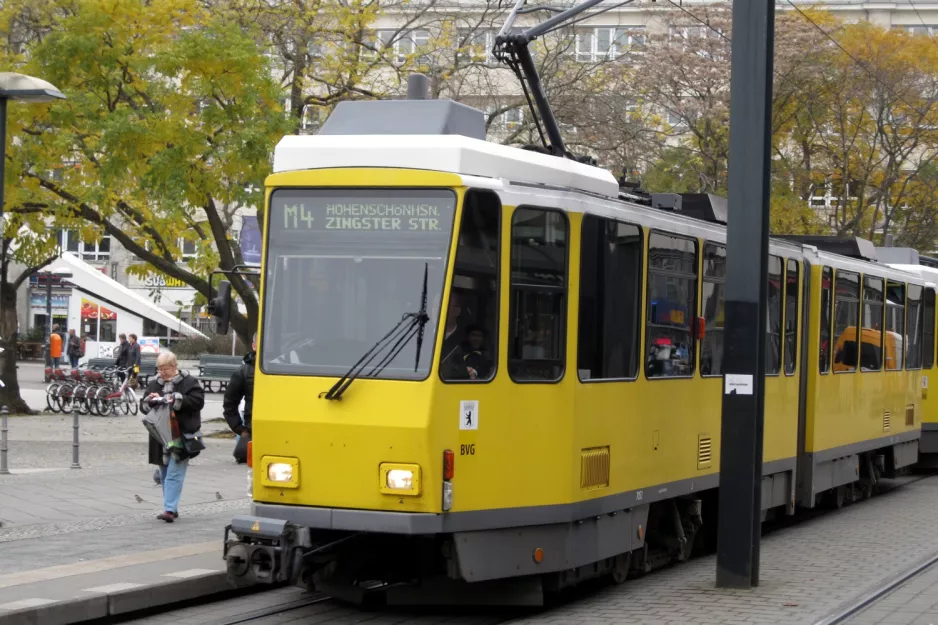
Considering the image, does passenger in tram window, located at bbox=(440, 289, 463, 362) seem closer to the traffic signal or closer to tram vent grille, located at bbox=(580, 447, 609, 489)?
tram vent grille, located at bbox=(580, 447, 609, 489)

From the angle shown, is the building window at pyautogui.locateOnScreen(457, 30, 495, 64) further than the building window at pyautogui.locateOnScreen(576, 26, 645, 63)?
No

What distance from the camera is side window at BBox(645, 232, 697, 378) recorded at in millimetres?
10781

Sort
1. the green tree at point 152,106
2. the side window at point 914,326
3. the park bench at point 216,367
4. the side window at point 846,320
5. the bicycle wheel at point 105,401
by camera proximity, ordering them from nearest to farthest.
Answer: the side window at point 846,320
the side window at point 914,326
the green tree at point 152,106
the bicycle wheel at point 105,401
the park bench at point 216,367

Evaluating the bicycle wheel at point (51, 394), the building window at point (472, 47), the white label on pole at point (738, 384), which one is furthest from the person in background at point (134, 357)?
the white label on pole at point (738, 384)

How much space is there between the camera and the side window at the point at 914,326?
19058 millimetres

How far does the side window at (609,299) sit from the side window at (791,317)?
409 cm

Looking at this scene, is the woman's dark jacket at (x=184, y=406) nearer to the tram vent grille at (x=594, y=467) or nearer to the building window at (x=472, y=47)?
the tram vent grille at (x=594, y=467)

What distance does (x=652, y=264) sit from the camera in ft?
35.4

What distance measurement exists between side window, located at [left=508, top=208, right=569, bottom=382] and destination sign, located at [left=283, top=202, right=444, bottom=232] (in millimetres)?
572

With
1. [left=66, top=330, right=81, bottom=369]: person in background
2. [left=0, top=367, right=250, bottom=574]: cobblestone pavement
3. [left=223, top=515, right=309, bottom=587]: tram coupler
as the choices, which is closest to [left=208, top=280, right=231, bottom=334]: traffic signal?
[left=223, top=515, right=309, bottom=587]: tram coupler

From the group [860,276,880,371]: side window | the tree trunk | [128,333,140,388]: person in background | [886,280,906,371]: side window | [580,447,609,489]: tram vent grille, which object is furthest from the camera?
[128,333,140,388]: person in background

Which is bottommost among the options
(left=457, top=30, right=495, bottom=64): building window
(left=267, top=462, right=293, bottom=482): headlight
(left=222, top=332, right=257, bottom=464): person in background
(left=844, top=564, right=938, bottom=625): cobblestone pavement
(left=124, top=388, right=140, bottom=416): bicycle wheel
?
(left=844, top=564, right=938, bottom=625): cobblestone pavement

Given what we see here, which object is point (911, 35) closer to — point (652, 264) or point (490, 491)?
point (652, 264)

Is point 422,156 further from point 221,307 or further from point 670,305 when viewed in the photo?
point 670,305
